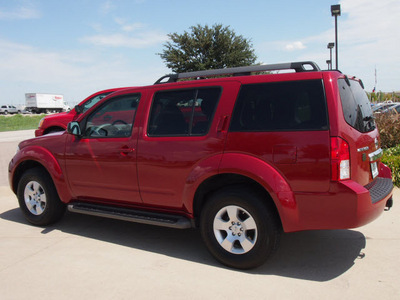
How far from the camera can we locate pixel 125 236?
15.6ft

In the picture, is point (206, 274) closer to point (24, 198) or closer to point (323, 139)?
A: point (323, 139)

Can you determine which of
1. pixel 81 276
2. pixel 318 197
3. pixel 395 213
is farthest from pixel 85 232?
pixel 395 213

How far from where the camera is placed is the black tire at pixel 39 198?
16.3 feet

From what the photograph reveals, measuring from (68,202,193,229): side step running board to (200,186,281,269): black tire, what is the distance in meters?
0.27

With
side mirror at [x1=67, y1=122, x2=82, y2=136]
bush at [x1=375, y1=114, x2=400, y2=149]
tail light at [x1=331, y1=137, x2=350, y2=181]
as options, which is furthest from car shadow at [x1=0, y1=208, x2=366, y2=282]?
bush at [x1=375, y1=114, x2=400, y2=149]

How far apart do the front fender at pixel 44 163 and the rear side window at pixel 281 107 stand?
95.9 inches

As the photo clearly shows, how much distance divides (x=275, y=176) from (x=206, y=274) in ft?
3.73

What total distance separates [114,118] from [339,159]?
2.66 metres

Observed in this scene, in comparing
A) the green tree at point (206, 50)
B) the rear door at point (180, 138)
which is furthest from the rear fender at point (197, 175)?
the green tree at point (206, 50)

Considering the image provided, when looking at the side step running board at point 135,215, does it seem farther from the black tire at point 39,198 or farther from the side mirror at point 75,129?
the side mirror at point 75,129

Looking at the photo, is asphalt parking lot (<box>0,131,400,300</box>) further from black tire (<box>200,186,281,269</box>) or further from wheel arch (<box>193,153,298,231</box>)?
wheel arch (<box>193,153,298,231</box>)

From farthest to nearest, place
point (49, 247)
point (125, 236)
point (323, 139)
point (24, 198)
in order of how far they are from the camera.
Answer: point (24, 198)
point (125, 236)
point (49, 247)
point (323, 139)

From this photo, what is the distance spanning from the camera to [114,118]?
4.60m

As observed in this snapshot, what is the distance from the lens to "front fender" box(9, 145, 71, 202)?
15.8 feet
